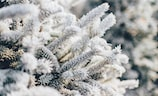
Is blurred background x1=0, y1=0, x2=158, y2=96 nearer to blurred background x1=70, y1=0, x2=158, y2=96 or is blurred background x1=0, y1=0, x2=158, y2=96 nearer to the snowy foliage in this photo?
blurred background x1=70, y1=0, x2=158, y2=96

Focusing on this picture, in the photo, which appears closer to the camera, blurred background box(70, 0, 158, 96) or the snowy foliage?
the snowy foliage

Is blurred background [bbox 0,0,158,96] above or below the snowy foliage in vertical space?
above

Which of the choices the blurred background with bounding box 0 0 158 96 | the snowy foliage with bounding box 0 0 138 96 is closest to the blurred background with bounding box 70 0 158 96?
the blurred background with bounding box 0 0 158 96

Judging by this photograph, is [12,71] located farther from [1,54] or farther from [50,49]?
[50,49]

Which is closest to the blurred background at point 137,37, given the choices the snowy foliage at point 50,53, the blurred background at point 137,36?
the blurred background at point 137,36

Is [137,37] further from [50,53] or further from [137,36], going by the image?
[50,53]

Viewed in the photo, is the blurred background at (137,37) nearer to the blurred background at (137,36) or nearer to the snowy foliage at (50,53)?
the blurred background at (137,36)

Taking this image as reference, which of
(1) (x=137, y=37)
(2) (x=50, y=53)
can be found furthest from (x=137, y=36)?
(2) (x=50, y=53)
